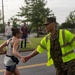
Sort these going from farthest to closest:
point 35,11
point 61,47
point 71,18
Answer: point 71,18, point 35,11, point 61,47

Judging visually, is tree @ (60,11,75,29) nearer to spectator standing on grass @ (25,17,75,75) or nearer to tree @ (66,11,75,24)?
tree @ (66,11,75,24)

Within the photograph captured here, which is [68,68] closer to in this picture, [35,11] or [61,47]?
[61,47]

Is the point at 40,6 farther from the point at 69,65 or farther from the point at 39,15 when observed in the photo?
the point at 69,65

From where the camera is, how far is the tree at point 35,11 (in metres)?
48.1

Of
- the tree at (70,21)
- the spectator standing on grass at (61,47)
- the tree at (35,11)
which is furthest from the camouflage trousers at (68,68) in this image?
the tree at (70,21)

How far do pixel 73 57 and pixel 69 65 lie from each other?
0.17 metres

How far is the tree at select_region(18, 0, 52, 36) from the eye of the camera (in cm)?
4806

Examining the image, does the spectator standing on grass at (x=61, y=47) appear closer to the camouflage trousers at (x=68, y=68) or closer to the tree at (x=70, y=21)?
the camouflage trousers at (x=68, y=68)

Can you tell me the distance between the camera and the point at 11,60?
22.5ft

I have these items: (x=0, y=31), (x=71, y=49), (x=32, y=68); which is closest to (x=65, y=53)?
(x=71, y=49)

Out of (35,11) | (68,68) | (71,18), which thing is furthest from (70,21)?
(68,68)

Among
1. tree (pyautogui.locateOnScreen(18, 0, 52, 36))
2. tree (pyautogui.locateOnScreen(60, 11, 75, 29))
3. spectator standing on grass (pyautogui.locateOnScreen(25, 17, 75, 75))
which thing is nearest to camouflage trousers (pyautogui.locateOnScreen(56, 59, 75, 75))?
spectator standing on grass (pyautogui.locateOnScreen(25, 17, 75, 75))

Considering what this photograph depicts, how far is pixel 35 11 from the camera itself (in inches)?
1892

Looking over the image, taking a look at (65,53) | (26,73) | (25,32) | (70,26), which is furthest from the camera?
(70,26)
